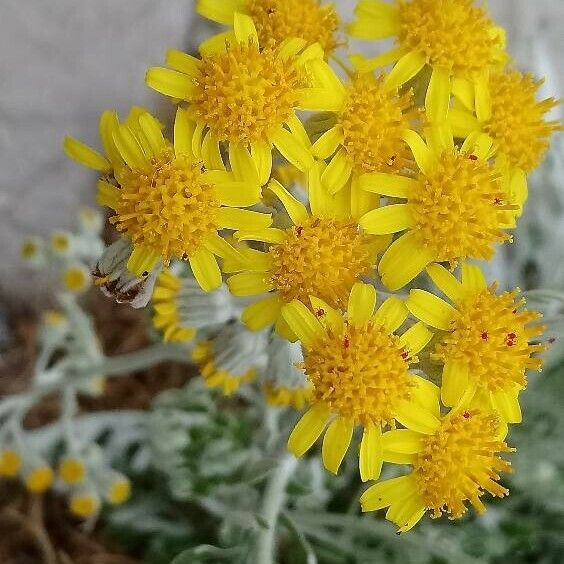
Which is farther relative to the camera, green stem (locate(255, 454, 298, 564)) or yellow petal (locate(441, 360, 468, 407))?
green stem (locate(255, 454, 298, 564))

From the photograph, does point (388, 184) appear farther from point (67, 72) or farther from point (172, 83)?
point (67, 72)

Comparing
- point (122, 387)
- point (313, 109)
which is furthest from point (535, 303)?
point (122, 387)

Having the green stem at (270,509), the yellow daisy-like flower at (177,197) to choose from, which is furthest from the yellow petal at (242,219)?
the green stem at (270,509)

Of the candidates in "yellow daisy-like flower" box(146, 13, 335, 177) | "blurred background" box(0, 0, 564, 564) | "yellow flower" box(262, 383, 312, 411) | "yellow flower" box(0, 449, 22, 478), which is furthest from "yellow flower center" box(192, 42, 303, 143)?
Answer: "yellow flower" box(0, 449, 22, 478)

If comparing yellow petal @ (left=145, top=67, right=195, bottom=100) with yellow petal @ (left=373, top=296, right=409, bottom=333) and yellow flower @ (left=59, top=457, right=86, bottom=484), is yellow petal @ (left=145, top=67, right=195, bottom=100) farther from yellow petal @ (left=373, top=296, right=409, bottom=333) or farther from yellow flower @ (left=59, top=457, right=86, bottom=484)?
yellow flower @ (left=59, top=457, right=86, bottom=484)

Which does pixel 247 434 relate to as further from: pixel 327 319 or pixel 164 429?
pixel 327 319
